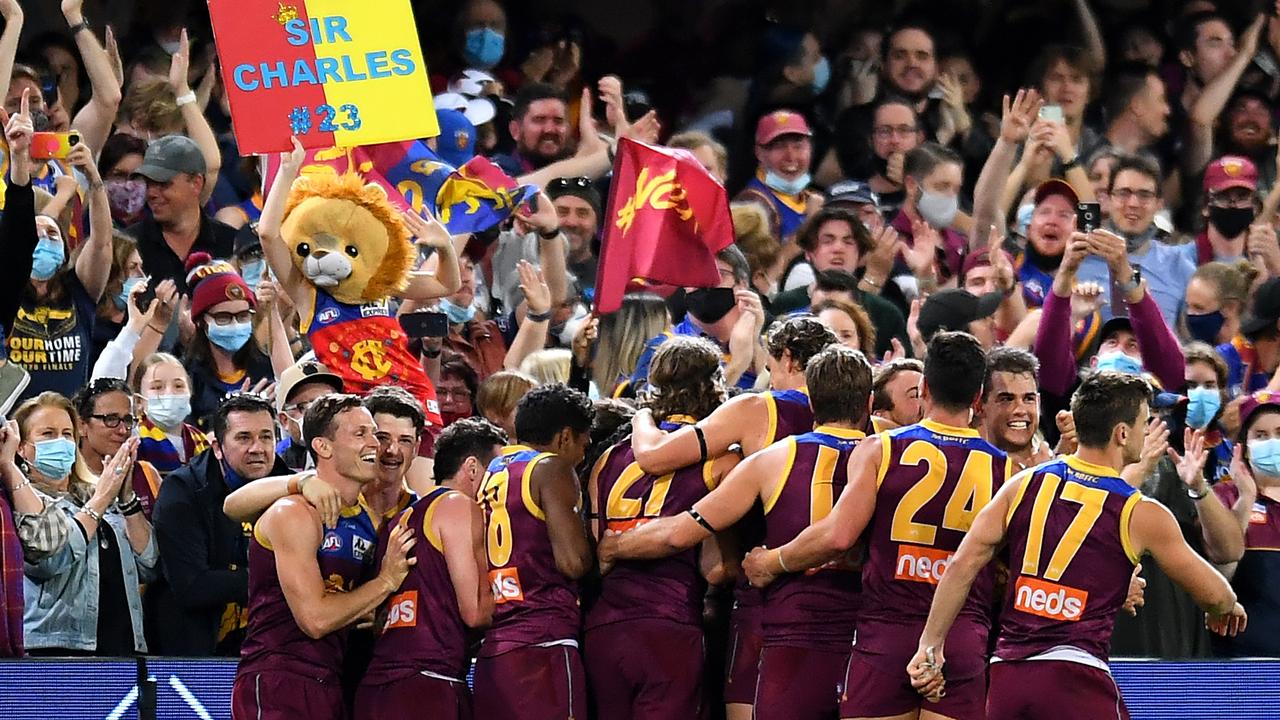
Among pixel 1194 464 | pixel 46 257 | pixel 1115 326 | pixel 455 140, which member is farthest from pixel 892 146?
pixel 46 257

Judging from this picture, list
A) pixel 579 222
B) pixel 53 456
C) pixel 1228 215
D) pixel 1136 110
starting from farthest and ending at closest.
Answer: pixel 1136 110 < pixel 1228 215 < pixel 579 222 < pixel 53 456

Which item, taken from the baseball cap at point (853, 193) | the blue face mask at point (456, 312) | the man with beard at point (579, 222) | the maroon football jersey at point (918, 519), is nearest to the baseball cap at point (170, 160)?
the blue face mask at point (456, 312)

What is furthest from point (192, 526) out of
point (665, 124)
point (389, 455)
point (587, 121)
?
point (665, 124)

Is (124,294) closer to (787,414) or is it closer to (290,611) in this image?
(290,611)

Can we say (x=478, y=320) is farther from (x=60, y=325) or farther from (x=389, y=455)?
(x=389, y=455)

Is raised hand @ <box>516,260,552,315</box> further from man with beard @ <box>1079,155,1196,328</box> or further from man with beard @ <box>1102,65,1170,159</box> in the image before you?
man with beard @ <box>1102,65,1170,159</box>

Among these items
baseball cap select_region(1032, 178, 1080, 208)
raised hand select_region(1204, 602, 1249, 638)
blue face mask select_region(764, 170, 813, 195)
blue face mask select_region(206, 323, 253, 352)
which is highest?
blue face mask select_region(764, 170, 813, 195)

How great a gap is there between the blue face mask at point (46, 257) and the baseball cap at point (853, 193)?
4.66m

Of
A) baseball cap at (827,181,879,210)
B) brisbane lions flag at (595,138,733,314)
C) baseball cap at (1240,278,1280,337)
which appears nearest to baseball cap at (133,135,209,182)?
brisbane lions flag at (595,138,733,314)

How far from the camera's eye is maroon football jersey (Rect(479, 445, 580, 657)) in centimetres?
846

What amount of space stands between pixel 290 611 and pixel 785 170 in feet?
20.9

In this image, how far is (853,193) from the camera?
1344cm

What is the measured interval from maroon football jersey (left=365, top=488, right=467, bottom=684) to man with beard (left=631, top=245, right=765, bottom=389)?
8.31 feet

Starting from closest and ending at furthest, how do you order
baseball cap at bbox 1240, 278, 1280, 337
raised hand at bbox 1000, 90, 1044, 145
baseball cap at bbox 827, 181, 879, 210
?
baseball cap at bbox 1240, 278, 1280, 337, baseball cap at bbox 827, 181, 879, 210, raised hand at bbox 1000, 90, 1044, 145
